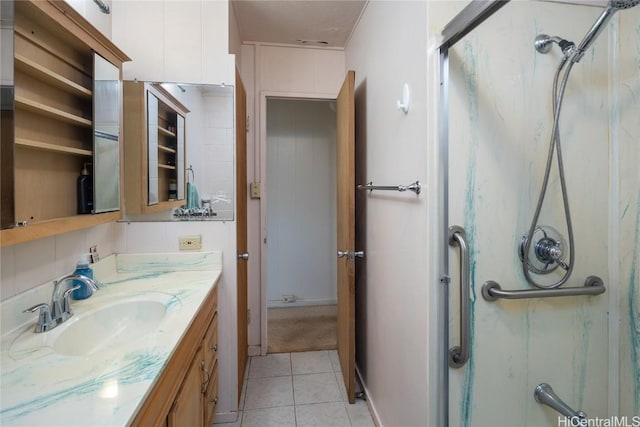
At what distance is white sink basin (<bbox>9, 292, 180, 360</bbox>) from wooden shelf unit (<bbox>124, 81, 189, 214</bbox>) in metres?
0.57

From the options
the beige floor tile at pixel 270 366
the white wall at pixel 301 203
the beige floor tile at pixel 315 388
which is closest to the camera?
the beige floor tile at pixel 315 388

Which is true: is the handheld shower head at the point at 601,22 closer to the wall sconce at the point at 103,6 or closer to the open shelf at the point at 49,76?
the open shelf at the point at 49,76

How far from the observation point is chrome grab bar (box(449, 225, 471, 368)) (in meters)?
1.06

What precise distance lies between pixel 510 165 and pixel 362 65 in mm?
1171

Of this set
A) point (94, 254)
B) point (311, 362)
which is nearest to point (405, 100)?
point (94, 254)

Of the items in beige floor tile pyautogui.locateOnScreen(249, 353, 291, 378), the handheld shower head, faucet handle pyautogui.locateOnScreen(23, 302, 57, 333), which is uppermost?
the handheld shower head

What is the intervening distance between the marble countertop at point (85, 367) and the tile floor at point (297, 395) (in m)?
0.97

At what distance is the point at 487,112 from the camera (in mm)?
1119

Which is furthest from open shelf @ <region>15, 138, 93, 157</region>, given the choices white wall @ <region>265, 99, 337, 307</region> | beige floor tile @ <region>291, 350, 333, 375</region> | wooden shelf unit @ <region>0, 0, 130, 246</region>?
white wall @ <region>265, 99, 337, 307</region>

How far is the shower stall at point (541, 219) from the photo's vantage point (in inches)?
43.3

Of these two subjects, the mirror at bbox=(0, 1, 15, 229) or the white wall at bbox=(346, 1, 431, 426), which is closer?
the mirror at bbox=(0, 1, 15, 229)

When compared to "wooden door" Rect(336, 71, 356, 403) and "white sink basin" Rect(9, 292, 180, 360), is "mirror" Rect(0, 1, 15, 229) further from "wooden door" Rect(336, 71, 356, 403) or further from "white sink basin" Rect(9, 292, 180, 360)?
"wooden door" Rect(336, 71, 356, 403)

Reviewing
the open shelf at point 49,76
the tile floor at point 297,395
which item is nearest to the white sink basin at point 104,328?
the open shelf at point 49,76

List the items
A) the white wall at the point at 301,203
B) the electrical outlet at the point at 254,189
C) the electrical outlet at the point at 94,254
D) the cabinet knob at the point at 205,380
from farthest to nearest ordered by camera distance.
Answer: the white wall at the point at 301,203
the electrical outlet at the point at 254,189
the electrical outlet at the point at 94,254
the cabinet knob at the point at 205,380
